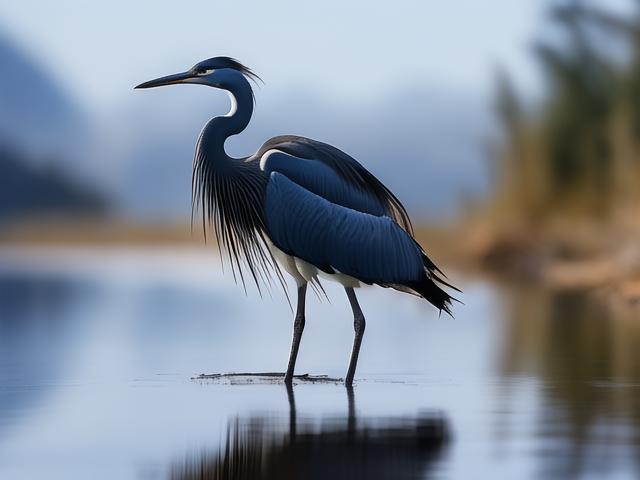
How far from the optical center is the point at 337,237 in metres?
11.0

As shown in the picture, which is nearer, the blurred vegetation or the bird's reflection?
the bird's reflection

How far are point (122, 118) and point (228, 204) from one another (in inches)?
7214

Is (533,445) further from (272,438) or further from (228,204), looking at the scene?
(228,204)

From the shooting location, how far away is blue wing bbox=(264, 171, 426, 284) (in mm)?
10938

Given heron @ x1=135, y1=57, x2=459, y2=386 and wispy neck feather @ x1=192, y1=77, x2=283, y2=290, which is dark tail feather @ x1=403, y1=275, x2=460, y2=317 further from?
wispy neck feather @ x1=192, y1=77, x2=283, y2=290

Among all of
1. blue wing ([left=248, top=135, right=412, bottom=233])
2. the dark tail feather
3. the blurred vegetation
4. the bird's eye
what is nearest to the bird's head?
the bird's eye

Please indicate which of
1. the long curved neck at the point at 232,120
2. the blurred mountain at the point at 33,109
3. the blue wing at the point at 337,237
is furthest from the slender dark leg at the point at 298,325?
the blurred mountain at the point at 33,109

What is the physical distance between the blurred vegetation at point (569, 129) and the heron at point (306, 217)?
2168cm

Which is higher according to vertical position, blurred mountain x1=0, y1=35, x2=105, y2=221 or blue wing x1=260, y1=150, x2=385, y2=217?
blurred mountain x1=0, y1=35, x2=105, y2=221

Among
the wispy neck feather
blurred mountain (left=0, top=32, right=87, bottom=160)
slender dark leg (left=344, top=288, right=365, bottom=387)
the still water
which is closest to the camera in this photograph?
the still water

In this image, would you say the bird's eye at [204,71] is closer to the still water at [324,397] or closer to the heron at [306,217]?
the heron at [306,217]

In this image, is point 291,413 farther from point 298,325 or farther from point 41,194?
point 41,194

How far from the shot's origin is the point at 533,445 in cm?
766

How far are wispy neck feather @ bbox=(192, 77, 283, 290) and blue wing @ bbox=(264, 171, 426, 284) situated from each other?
12cm
